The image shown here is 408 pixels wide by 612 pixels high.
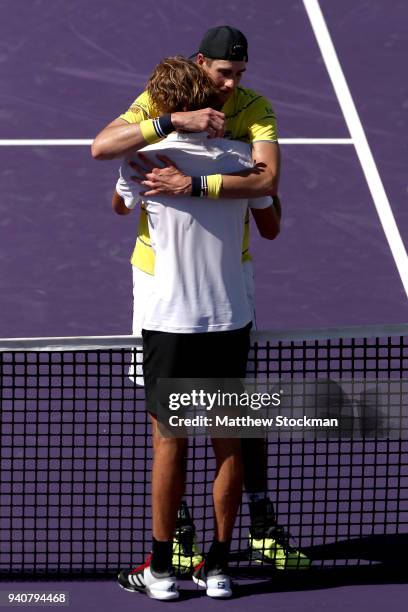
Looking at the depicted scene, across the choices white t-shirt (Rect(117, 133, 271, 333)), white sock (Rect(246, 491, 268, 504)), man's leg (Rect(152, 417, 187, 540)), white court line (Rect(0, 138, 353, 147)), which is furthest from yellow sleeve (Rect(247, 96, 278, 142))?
white court line (Rect(0, 138, 353, 147))

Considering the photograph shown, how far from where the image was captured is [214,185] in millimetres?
6512

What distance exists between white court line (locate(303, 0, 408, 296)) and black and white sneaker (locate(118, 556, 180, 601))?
161 inches

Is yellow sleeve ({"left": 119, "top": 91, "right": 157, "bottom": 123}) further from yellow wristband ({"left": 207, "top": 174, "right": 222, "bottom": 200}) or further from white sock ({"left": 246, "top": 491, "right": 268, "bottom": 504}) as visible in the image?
white sock ({"left": 246, "top": 491, "right": 268, "bottom": 504})

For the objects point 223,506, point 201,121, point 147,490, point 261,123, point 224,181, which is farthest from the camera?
point 147,490

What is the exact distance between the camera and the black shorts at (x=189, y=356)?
6.61m

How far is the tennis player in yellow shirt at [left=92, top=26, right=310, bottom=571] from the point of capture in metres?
6.51

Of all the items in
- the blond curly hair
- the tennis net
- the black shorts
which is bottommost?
the tennis net

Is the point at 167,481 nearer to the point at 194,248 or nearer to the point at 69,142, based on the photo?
the point at 194,248

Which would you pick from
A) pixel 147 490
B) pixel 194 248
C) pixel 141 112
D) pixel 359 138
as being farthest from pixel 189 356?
pixel 359 138

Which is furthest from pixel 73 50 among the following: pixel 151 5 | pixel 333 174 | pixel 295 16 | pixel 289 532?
pixel 289 532

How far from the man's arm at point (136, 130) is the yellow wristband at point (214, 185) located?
16 cm

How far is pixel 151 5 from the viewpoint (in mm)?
13945

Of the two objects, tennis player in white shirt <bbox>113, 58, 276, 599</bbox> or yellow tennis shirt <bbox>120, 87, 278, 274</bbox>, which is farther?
yellow tennis shirt <bbox>120, 87, 278, 274</bbox>

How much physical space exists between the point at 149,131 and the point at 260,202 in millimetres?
601
